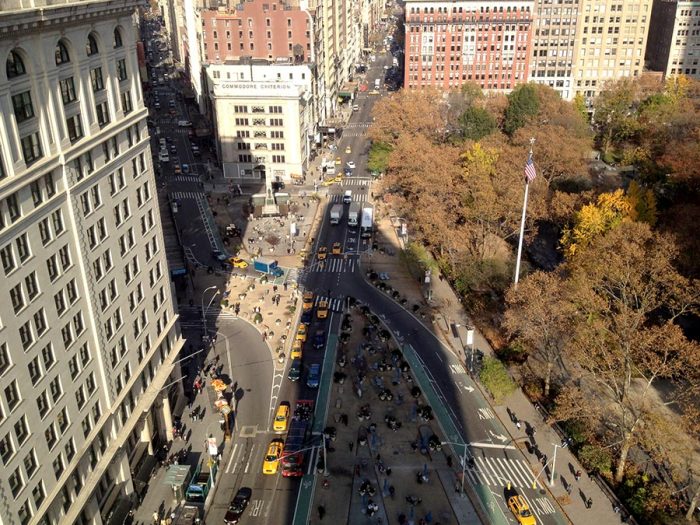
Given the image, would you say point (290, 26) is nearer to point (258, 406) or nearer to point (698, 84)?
point (698, 84)

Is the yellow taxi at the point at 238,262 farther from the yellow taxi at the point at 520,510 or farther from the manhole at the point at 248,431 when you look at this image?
the yellow taxi at the point at 520,510

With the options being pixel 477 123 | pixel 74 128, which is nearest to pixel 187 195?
pixel 477 123

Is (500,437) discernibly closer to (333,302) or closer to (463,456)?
(463,456)

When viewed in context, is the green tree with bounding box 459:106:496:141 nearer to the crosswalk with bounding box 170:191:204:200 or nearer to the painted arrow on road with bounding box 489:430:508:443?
the crosswalk with bounding box 170:191:204:200

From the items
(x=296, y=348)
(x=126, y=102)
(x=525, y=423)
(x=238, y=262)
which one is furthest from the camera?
(x=238, y=262)

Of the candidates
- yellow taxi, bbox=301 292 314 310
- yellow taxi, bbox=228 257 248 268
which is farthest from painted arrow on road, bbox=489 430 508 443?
yellow taxi, bbox=228 257 248 268

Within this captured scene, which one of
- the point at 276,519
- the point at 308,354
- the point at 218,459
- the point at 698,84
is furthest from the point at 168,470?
the point at 698,84
